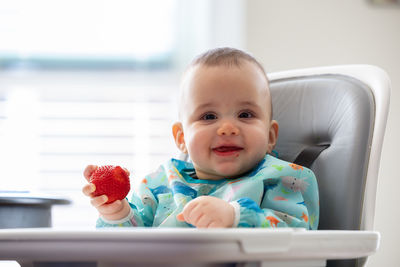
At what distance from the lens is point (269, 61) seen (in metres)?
2.12

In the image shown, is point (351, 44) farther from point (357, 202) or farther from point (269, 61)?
point (357, 202)

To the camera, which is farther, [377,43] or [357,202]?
[377,43]

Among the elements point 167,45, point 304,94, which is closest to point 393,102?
point 167,45

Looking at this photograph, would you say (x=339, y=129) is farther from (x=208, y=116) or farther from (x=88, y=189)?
(x=88, y=189)

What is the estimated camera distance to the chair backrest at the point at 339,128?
3.31ft

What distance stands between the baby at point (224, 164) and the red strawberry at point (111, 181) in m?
0.01

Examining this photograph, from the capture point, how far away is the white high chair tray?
648 mm

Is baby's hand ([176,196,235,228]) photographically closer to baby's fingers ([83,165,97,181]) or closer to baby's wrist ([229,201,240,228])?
baby's wrist ([229,201,240,228])

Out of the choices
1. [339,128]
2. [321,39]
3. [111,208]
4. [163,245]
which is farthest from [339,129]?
[321,39]

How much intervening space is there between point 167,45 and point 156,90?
0.58ft

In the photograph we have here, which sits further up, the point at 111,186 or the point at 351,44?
→ the point at 351,44

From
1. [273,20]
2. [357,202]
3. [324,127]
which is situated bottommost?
[357,202]

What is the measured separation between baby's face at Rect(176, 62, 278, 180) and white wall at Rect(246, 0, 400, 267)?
1.01 metres

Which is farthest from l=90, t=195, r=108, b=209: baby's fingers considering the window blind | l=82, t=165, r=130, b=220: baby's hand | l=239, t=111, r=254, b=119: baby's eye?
the window blind
